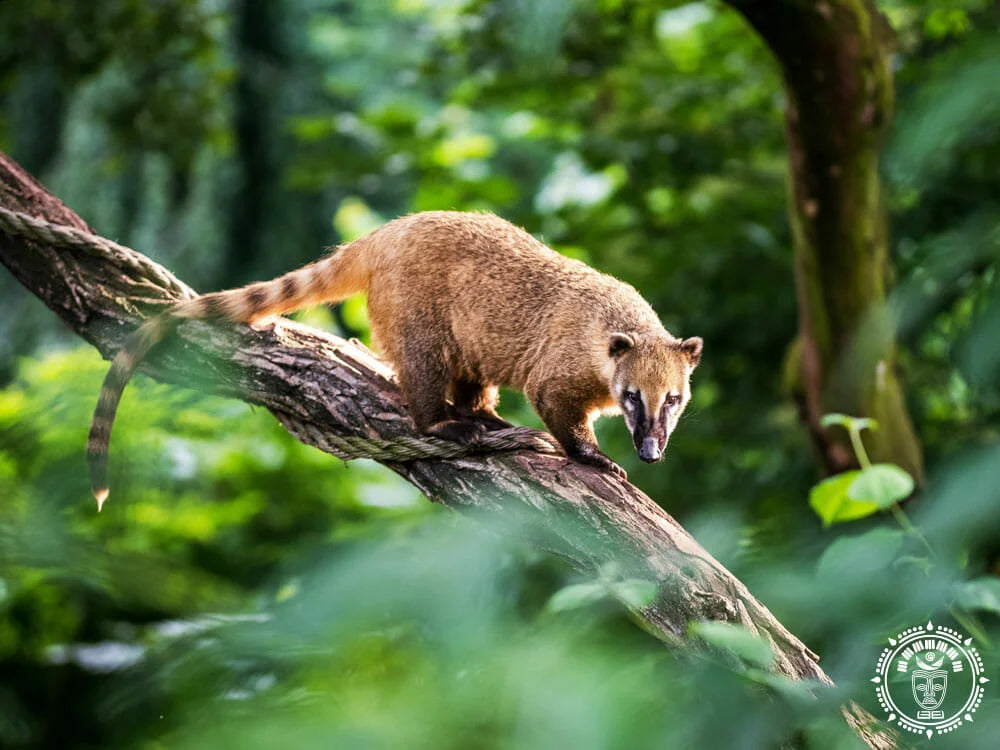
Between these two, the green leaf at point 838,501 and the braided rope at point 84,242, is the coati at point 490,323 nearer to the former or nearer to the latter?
the braided rope at point 84,242

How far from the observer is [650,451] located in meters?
4.20

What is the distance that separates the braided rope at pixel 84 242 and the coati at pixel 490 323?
0.21m

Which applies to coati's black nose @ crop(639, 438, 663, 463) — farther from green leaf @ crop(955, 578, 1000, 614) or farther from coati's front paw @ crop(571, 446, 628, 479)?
green leaf @ crop(955, 578, 1000, 614)

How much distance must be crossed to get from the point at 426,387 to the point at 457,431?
0.40 metres

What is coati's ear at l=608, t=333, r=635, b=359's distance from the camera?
443cm

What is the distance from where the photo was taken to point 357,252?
15.5 ft

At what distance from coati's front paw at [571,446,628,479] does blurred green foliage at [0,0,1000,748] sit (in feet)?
1.64

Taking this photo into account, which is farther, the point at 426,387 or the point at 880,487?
the point at 426,387

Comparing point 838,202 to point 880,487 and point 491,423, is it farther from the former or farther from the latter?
point 880,487

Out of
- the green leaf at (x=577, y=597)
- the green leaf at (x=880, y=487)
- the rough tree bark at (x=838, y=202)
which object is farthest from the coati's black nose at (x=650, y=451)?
the green leaf at (x=577, y=597)

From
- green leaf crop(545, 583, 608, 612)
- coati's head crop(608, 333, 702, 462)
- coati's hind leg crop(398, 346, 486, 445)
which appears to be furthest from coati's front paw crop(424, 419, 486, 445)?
green leaf crop(545, 583, 608, 612)

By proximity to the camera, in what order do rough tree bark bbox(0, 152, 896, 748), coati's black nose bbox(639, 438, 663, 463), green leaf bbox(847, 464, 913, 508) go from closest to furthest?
green leaf bbox(847, 464, 913, 508) < rough tree bark bbox(0, 152, 896, 748) < coati's black nose bbox(639, 438, 663, 463)

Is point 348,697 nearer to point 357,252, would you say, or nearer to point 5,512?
point 5,512

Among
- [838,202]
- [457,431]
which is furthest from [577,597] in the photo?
[838,202]
